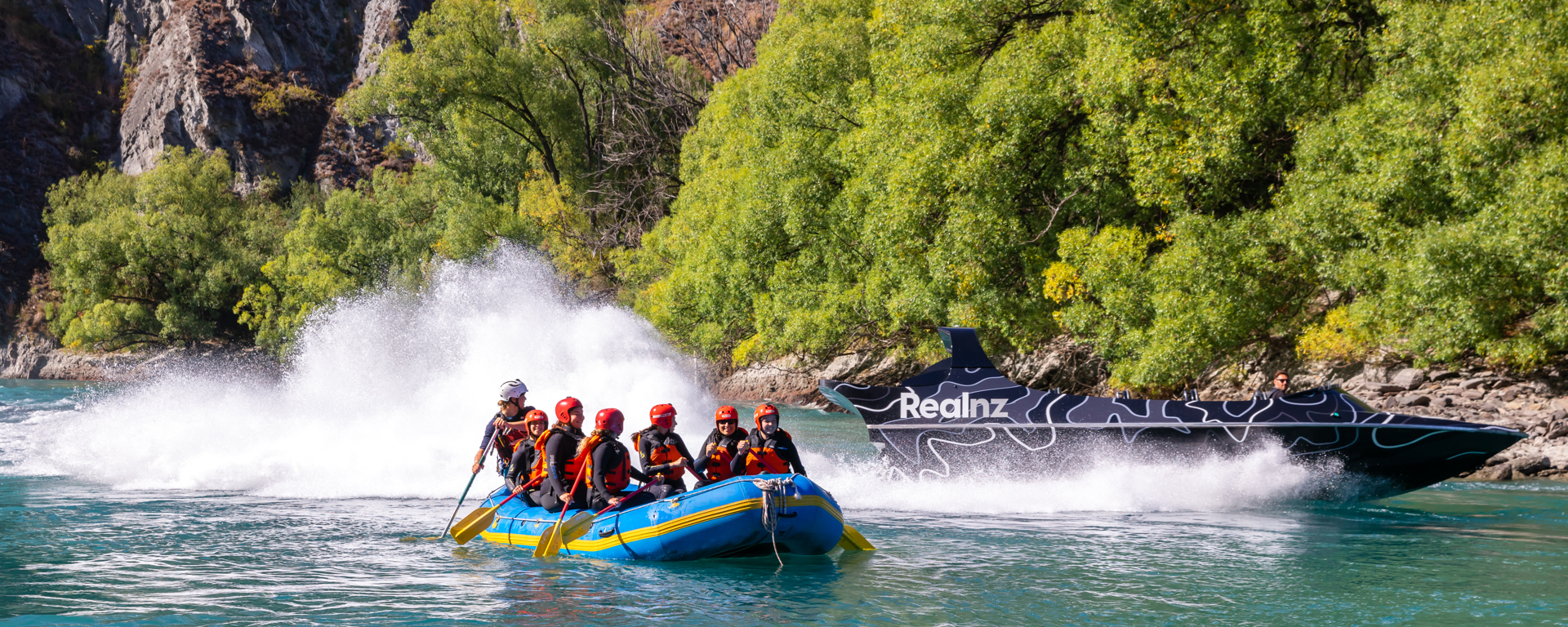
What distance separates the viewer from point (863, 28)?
1204 inches

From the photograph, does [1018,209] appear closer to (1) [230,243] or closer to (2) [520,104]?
(2) [520,104]

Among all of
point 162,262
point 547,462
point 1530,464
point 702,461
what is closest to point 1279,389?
point 1530,464

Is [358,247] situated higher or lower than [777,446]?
higher

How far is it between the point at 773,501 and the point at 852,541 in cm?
144

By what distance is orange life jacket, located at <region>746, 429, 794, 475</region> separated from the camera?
11742mm

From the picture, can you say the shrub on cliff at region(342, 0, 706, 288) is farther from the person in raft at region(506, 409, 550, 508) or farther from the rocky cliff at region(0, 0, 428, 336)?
the person in raft at region(506, 409, 550, 508)

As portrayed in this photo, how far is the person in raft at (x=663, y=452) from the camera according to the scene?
11062mm

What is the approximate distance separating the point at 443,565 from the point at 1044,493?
849cm

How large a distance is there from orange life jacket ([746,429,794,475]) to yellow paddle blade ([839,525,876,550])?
1.16m

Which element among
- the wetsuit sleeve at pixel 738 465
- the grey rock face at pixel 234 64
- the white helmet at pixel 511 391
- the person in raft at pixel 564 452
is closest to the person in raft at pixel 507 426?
the white helmet at pixel 511 391

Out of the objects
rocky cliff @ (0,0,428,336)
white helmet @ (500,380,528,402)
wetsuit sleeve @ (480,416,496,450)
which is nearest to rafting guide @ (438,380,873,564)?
wetsuit sleeve @ (480,416,496,450)

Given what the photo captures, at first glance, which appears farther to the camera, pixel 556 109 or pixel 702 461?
pixel 556 109

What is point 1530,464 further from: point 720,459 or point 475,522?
point 475,522

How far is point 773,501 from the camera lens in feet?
33.2
